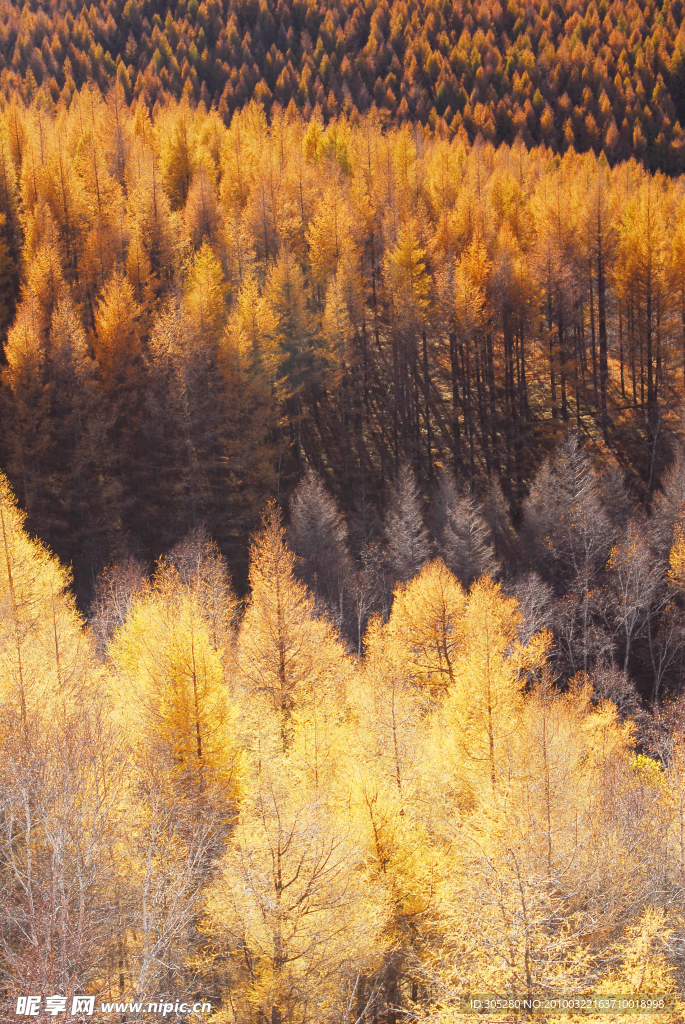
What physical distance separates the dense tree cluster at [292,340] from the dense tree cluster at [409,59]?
5018cm

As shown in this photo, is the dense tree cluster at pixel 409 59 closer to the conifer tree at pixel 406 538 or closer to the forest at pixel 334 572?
the forest at pixel 334 572

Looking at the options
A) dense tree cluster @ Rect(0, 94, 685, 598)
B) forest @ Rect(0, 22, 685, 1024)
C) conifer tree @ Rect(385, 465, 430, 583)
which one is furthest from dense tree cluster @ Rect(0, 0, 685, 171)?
conifer tree @ Rect(385, 465, 430, 583)

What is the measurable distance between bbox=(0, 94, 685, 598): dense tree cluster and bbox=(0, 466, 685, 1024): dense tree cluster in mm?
7362

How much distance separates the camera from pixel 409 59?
119 m

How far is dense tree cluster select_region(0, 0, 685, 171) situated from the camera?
10575 cm

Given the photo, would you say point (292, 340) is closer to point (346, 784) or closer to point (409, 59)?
point (346, 784)

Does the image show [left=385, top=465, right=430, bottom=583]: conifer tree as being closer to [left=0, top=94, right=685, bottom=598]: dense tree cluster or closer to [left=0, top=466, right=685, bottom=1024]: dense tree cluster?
[left=0, top=466, right=685, bottom=1024]: dense tree cluster

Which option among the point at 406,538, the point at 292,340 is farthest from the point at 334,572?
the point at 292,340

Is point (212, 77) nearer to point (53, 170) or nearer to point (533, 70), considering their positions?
point (533, 70)

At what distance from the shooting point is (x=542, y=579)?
4122cm

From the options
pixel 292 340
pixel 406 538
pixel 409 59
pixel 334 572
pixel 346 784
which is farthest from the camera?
pixel 409 59

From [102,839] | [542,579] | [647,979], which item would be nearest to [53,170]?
[542,579]

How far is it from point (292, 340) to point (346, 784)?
3363cm

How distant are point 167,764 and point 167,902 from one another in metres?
5.42
